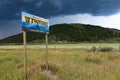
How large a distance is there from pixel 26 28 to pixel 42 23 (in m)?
2.73

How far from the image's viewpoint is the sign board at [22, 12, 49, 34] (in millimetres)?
13445

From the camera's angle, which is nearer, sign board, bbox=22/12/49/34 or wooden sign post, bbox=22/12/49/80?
wooden sign post, bbox=22/12/49/80

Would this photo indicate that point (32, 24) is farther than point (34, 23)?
No

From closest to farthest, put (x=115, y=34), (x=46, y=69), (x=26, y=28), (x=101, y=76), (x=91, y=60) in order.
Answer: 1. (x=26, y=28)
2. (x=101, y=76)
3. (x=46, y=69)
4. (x=91, y=60)
5. (x=115, y=34)

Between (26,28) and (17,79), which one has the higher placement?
(26,28)

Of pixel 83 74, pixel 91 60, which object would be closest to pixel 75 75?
pixel 83 74

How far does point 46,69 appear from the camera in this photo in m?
15.6

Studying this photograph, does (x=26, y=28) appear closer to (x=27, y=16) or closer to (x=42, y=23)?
(x=27, y=16)

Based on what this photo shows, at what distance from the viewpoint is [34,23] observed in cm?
1470

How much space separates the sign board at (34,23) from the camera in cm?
1345

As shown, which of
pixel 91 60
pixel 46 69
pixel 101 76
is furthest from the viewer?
pixel 91 60

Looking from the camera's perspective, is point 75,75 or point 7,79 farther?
point 75,75

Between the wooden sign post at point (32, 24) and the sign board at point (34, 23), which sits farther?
the sign board at point (34, 23)

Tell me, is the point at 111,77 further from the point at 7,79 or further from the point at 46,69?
the point at 7,79
